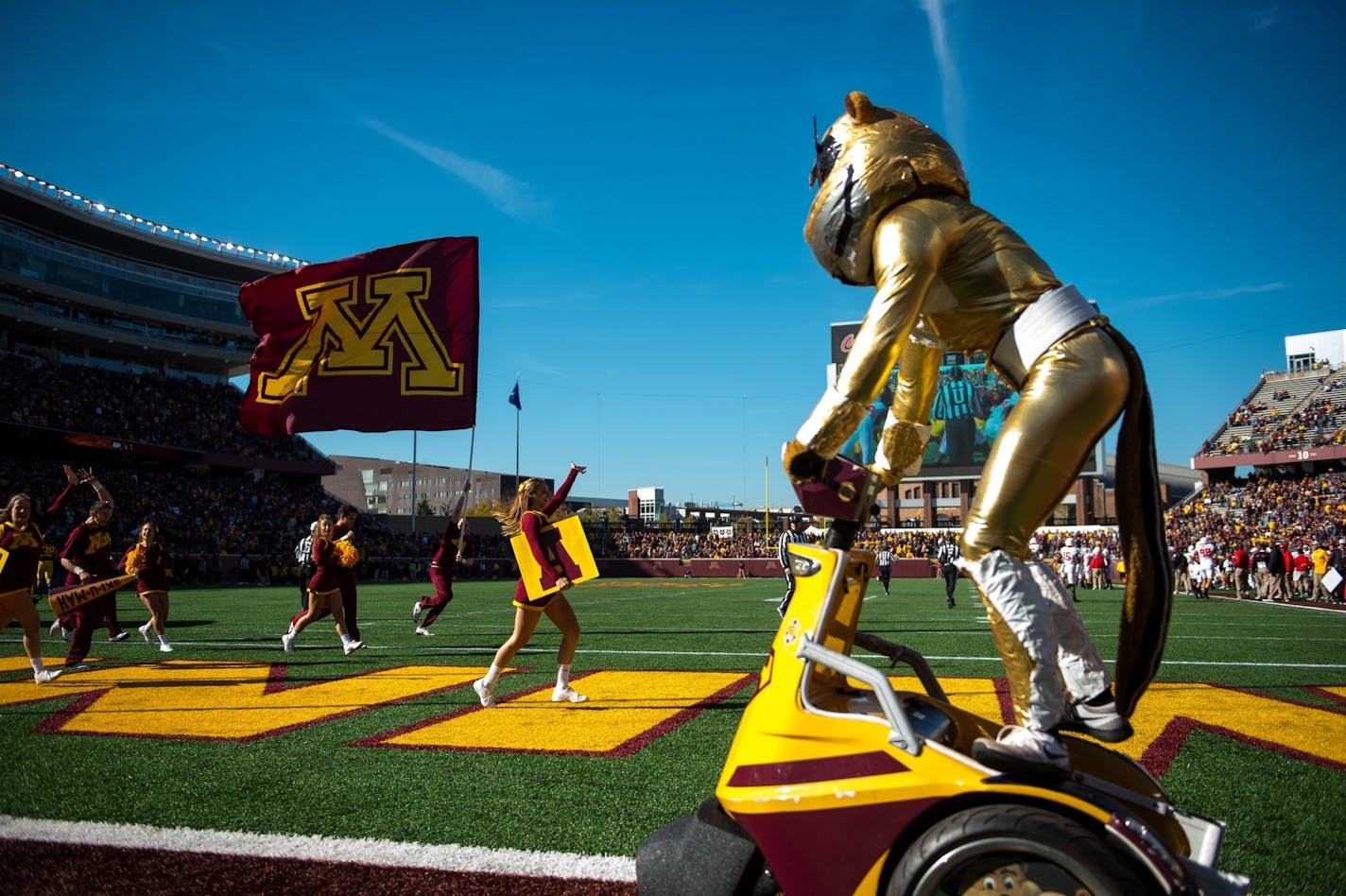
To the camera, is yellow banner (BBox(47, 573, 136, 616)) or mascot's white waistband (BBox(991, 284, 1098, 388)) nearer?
mascot's white waistband (BBox(991, 284, 1098, 388))

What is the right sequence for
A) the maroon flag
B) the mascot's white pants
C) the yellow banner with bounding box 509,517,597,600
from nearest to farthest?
the mascot's white pants
the yellow banner with bounding box 509,517,597,600
the maroon flag

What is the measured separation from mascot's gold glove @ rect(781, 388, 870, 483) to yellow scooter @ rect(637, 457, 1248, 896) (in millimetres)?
90

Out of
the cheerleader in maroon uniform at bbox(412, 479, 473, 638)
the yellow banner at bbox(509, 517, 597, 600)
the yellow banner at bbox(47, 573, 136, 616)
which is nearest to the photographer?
the yellow banner at bbox(509, 517, 597, 600)

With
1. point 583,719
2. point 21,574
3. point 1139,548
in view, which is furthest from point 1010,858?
point 21,574

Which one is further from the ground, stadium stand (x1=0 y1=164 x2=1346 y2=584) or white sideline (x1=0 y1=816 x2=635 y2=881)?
stadium stand (x1=0 y1=164 x2=1346 y2=584)

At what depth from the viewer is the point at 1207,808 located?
3754 millimetres

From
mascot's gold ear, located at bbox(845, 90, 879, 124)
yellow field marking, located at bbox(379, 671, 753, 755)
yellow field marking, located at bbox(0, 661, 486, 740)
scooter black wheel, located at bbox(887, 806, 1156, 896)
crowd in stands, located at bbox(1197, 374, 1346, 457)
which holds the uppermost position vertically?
crowd in stands, located at bbox(1197, 374, 1346, 457)

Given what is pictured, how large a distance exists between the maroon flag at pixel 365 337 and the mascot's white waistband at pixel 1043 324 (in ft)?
29.0

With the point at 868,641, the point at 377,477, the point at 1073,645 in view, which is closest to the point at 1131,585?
the point at 1073,645

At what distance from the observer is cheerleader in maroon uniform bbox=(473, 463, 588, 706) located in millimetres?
6855

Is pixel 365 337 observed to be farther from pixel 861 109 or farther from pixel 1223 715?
pixel 1223 715

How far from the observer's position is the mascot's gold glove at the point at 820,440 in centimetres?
252

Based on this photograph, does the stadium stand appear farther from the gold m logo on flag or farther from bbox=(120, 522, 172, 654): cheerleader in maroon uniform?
the gold m logo on flag

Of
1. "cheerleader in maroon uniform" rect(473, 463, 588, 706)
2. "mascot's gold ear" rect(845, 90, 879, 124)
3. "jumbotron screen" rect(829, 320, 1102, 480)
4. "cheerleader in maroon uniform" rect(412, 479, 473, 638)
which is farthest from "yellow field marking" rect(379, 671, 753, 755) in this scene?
"jumbotron screen" rect(829, 320, 1102, 480)
